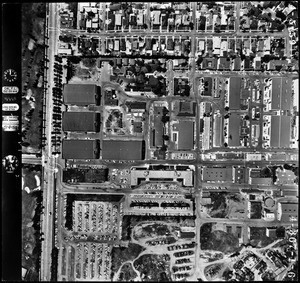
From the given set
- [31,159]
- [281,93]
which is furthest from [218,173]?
[31,159]

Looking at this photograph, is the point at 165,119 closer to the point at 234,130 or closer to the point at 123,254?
the point at 234,130

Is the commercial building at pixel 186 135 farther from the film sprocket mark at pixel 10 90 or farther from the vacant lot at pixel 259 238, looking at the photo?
the film sprocket mark at pixel 10 90

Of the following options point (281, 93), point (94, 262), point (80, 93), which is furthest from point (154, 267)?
point (281, 93)

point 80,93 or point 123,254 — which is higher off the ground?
point 80,93

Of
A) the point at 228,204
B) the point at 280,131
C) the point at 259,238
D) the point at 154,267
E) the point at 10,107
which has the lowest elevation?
the point at 154,267

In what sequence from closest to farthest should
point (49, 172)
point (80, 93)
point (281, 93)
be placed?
point (281, 93), point (80, 93), point (49, 172)

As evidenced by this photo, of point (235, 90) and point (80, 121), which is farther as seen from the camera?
point (80, 121)

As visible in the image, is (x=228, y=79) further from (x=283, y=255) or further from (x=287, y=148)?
(x=283, y=255)

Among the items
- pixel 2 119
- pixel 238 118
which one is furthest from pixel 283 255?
pixel 2 119

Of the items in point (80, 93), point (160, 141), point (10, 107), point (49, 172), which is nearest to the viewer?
point (80, 93)
